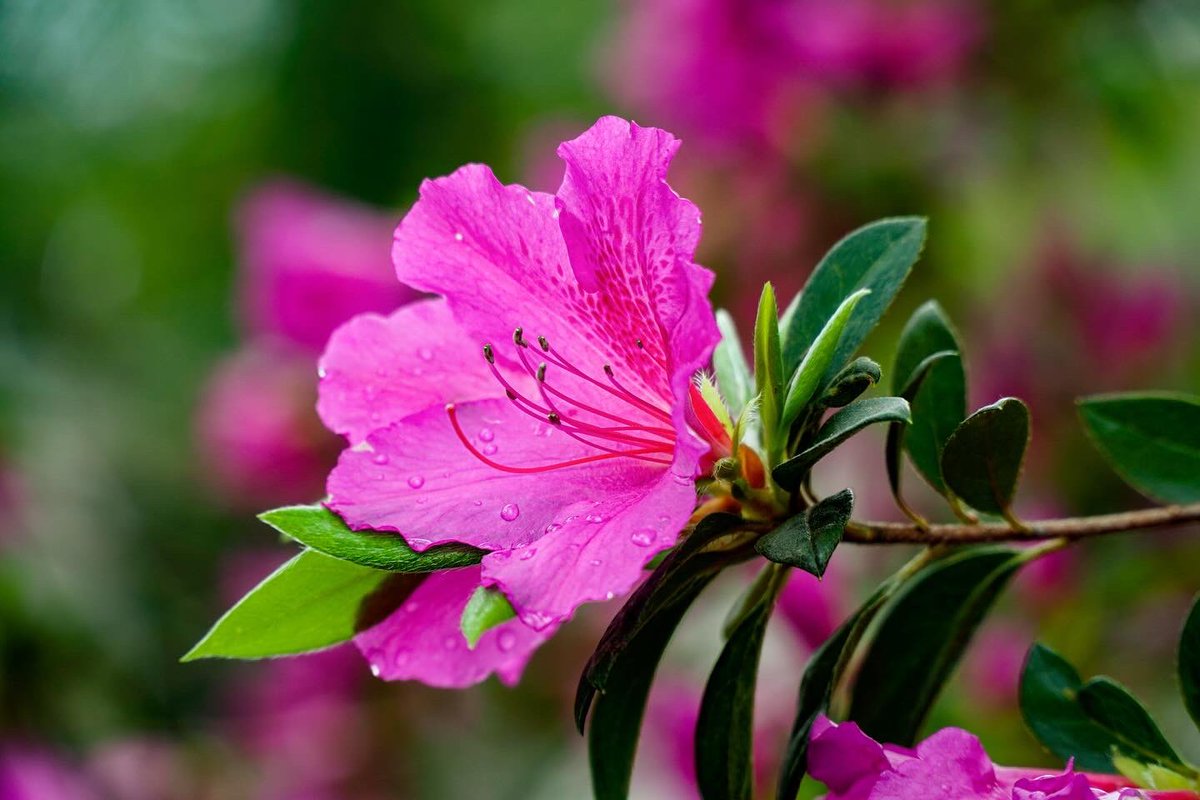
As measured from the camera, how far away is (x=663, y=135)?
20.5 inches

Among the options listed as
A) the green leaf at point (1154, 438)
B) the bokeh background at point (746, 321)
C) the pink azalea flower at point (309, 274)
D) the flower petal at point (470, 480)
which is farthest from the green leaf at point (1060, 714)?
the pink azalea flower at point (309, 274)

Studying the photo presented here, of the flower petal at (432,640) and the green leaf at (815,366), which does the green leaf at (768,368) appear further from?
the flower petal at (432,640)

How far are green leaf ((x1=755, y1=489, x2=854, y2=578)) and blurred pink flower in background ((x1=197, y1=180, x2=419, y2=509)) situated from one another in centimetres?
121

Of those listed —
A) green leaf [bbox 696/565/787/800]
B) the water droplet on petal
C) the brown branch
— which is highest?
the water droplet on petal

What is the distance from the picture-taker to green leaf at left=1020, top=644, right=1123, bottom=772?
24.1 inches

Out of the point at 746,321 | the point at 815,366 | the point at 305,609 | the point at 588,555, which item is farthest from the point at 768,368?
the point at 746,321

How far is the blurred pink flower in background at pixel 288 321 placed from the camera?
1712 mm

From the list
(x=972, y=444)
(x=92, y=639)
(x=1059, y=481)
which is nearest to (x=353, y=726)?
(x=92, y=639)

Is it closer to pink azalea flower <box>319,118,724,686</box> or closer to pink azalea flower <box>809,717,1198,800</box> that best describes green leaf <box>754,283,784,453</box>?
pink azalea flower <box>319,118,724,686</box>

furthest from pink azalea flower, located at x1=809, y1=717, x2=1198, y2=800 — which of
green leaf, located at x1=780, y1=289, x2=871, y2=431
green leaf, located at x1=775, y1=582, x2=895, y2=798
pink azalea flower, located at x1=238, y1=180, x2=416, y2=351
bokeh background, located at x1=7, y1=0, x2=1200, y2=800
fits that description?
pink azalea flower, located at x1=238, y1=180, x2=416, y2=351

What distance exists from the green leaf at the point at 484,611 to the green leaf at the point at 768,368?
0.15 meters

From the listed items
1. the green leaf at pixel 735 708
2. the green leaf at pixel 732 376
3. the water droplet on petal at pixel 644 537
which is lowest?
the green leaf at pixel 735 708

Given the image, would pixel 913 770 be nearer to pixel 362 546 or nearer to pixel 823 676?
pixel 823 676

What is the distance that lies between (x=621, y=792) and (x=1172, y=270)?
5.39 feet
